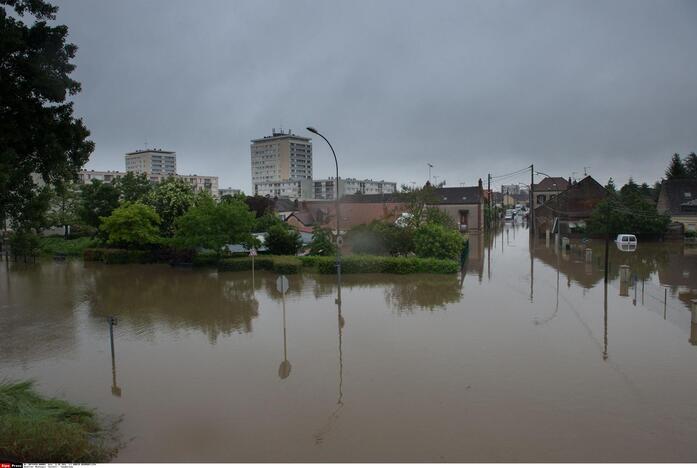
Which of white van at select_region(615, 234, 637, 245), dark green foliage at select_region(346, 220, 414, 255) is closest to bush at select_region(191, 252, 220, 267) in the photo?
dark green foliage at select_region(346, 220, 414, 255)

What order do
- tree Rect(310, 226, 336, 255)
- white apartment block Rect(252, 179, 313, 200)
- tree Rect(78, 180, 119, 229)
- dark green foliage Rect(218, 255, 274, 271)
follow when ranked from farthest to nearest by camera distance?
white apartment block Rect(252, 179, 313, 200) < tree Rect(78, 180, 119, 229) < tree Rect(310, 226, 336, 255) < dark green foliage Rect(218, 255, 274, 271)

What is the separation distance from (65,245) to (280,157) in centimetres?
11380

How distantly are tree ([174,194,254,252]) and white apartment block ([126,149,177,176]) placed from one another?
14008 cm

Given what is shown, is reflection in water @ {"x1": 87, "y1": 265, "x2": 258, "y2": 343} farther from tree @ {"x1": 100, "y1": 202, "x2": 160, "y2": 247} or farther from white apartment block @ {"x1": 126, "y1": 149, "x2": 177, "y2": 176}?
white apartment block @ {"x1": 126, "y1": 149, "x2": 177, "y2": 176}

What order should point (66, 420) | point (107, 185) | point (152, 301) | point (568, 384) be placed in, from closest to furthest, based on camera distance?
point (66, 420) < point (568, 384) < point (152, 301) < point (107, 185)

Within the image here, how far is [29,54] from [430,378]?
48.5 feet

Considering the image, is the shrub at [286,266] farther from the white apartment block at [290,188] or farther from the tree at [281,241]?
the white apartment block at [290,188]

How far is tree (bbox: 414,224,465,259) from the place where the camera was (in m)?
30.3

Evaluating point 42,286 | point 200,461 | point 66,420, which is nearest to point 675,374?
point 200,461

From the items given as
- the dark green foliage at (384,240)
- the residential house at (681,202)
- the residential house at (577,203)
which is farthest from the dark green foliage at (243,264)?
the residential house at (681,202)

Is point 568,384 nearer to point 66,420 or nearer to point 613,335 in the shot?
point 613,335

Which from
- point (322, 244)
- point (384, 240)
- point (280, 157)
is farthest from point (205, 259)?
A: point (280, 157)

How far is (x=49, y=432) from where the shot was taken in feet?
28.4

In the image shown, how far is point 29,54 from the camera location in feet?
52.2
